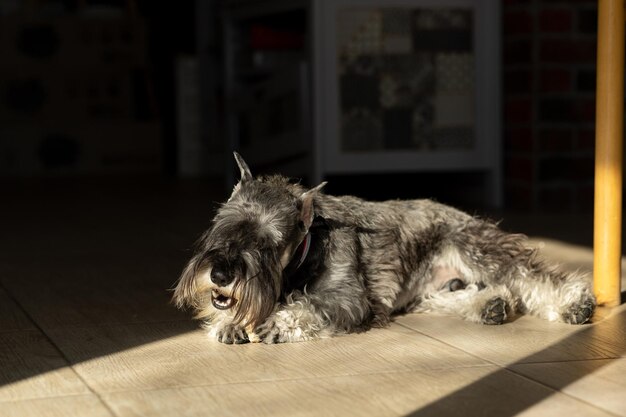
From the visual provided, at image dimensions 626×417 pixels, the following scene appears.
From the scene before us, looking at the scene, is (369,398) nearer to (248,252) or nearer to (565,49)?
(248,252)

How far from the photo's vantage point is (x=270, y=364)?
3.58 metres

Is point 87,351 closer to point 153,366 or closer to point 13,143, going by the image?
point 153,366

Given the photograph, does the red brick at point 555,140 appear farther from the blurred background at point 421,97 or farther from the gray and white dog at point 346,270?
the gray and white dog at point 346,270

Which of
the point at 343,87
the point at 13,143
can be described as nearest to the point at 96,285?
the point at 343,87

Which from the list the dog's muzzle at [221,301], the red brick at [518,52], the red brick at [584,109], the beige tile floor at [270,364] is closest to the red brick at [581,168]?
the red brick at [584,109]

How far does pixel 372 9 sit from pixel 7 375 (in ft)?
18.1

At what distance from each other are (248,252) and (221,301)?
0.69 feet

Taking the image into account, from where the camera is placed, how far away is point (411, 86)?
8.53 meters

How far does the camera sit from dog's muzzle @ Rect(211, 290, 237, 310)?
369 cm

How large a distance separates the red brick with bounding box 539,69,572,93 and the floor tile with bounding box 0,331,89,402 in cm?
523

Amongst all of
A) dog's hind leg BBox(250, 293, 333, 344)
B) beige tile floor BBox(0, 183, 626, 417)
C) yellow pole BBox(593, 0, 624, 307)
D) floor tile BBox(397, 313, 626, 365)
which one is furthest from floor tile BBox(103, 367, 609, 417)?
yellow pole BBox(593, 0, 624, 307)

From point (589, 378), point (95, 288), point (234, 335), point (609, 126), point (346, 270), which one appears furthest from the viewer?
point (95, 288)

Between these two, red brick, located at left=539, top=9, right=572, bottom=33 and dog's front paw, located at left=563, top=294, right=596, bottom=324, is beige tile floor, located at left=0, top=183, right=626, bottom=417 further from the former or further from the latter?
red brick, located at left=539, top=9, right=572, bottom=33

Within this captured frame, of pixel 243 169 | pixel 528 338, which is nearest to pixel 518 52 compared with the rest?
pixel 528 338
